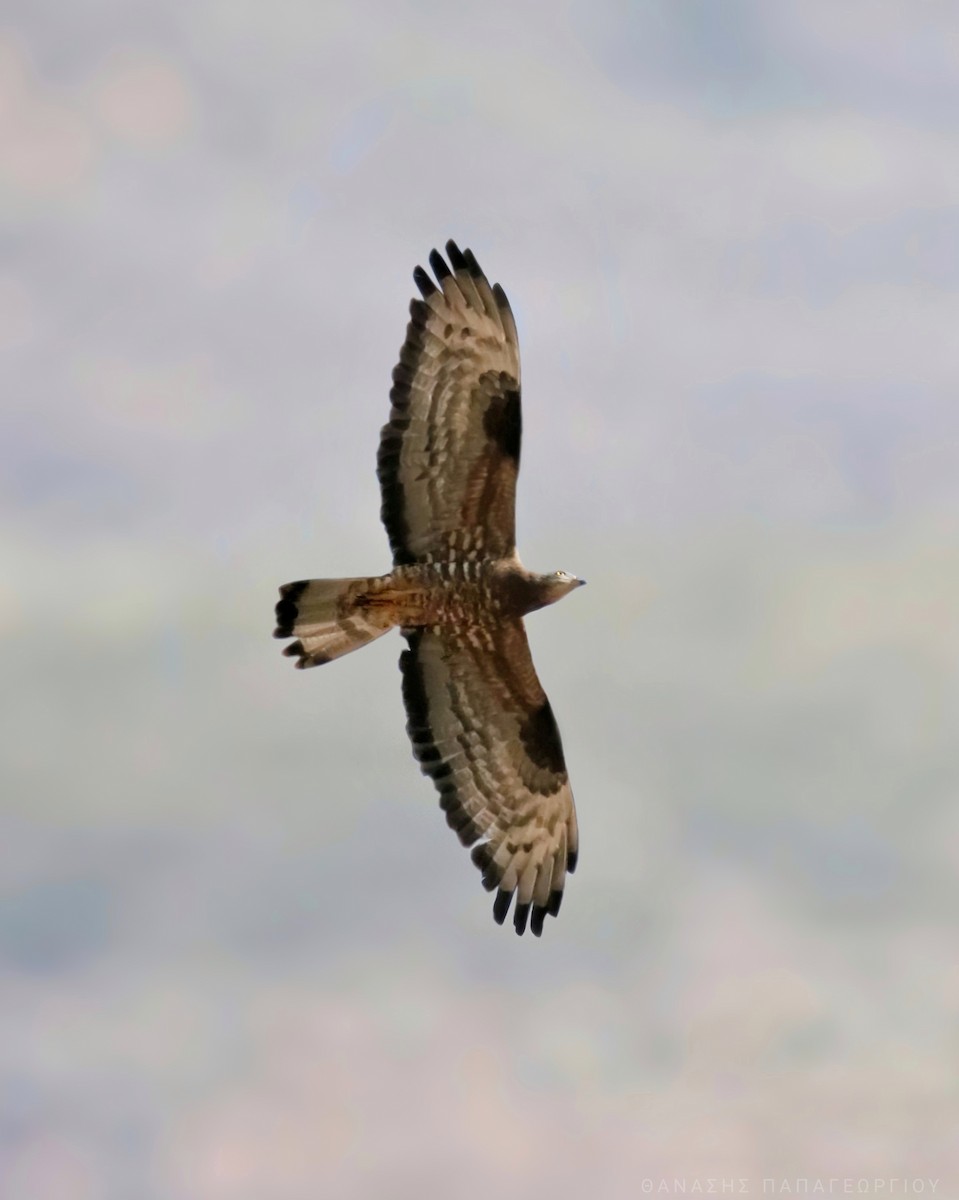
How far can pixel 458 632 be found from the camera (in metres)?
19.9

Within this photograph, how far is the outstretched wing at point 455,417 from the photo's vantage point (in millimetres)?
19281

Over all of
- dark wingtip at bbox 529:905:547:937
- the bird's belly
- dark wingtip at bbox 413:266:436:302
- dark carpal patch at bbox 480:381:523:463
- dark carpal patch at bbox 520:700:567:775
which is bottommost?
dark wingtip at bbox 529:905:547:937

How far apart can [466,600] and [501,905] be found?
8.75 feet

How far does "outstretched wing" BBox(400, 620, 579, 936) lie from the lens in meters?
20.2

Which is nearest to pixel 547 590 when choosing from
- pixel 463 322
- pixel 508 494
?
pixel 508 494

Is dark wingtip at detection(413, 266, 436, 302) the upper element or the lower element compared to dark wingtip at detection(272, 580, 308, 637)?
upper

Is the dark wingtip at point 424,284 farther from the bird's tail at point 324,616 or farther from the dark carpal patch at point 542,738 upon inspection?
the dark carpal patch at point 542,738

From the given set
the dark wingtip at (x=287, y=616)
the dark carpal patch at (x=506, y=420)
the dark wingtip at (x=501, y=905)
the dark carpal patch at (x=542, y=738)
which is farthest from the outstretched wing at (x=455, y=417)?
the dark wingtip at (x=501, y=905)

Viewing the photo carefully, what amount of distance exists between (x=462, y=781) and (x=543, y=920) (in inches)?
53.5

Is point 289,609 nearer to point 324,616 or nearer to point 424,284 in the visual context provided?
point 324,616

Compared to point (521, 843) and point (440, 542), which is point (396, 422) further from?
point (521, 843)

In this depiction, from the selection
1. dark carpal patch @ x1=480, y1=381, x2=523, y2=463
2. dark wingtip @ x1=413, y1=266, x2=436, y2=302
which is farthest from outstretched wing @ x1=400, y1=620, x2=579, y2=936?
dark wingtip @ x1=413, y1=266, x2=436, y2=302

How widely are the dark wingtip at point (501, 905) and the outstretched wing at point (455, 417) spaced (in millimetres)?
2941

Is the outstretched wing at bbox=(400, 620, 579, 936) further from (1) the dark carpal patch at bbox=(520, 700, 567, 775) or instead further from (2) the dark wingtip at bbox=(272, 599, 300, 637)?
(2) the dark wingtip at bbox=(272, 599, 300, 637)
